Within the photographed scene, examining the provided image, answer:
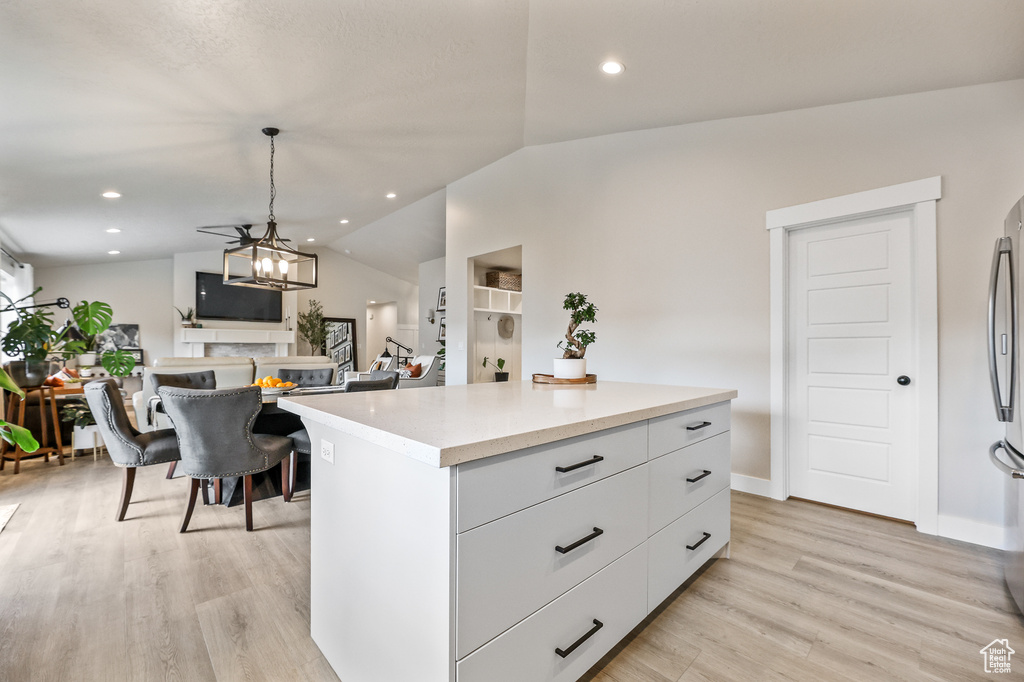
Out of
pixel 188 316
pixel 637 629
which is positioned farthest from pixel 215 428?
pixel 188 316

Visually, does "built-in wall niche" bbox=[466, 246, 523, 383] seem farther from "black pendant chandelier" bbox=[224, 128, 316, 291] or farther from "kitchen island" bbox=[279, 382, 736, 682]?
"kitchen island" bbox=[279, 382, 736, 682]

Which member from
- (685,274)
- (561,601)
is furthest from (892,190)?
(561,601)

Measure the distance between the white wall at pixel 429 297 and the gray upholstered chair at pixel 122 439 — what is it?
267 inches

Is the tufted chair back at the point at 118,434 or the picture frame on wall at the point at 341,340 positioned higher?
the picture frame on wall at the point at 341,340

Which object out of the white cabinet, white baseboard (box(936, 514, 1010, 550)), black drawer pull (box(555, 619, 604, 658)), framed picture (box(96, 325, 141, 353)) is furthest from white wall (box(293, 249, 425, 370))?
white baseboard (box(936, 514, 1010, 550))

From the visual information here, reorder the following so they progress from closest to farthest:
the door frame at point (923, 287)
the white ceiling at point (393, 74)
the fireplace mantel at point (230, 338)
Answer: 1. the white ceiling at point (393, 74)
2. the door frame at point (923, 287)
3. the fireplace mantel at point (230, 338)

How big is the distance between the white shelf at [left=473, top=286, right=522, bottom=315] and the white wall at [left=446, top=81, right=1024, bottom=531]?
1.60 metres

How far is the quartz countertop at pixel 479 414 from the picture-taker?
100 cm

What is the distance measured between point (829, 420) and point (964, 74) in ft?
6.68

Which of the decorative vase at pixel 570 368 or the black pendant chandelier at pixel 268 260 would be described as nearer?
the decorative vase at pixel 570 368

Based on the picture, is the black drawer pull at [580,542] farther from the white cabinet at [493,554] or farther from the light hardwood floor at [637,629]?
the light hardwood floor at [637,629]

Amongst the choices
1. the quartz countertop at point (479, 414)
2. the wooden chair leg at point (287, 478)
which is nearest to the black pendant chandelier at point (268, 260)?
the wooden chair leg at point (287, 478)

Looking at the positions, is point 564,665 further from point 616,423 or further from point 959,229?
point 959,229

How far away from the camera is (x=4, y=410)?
13.6 ft
